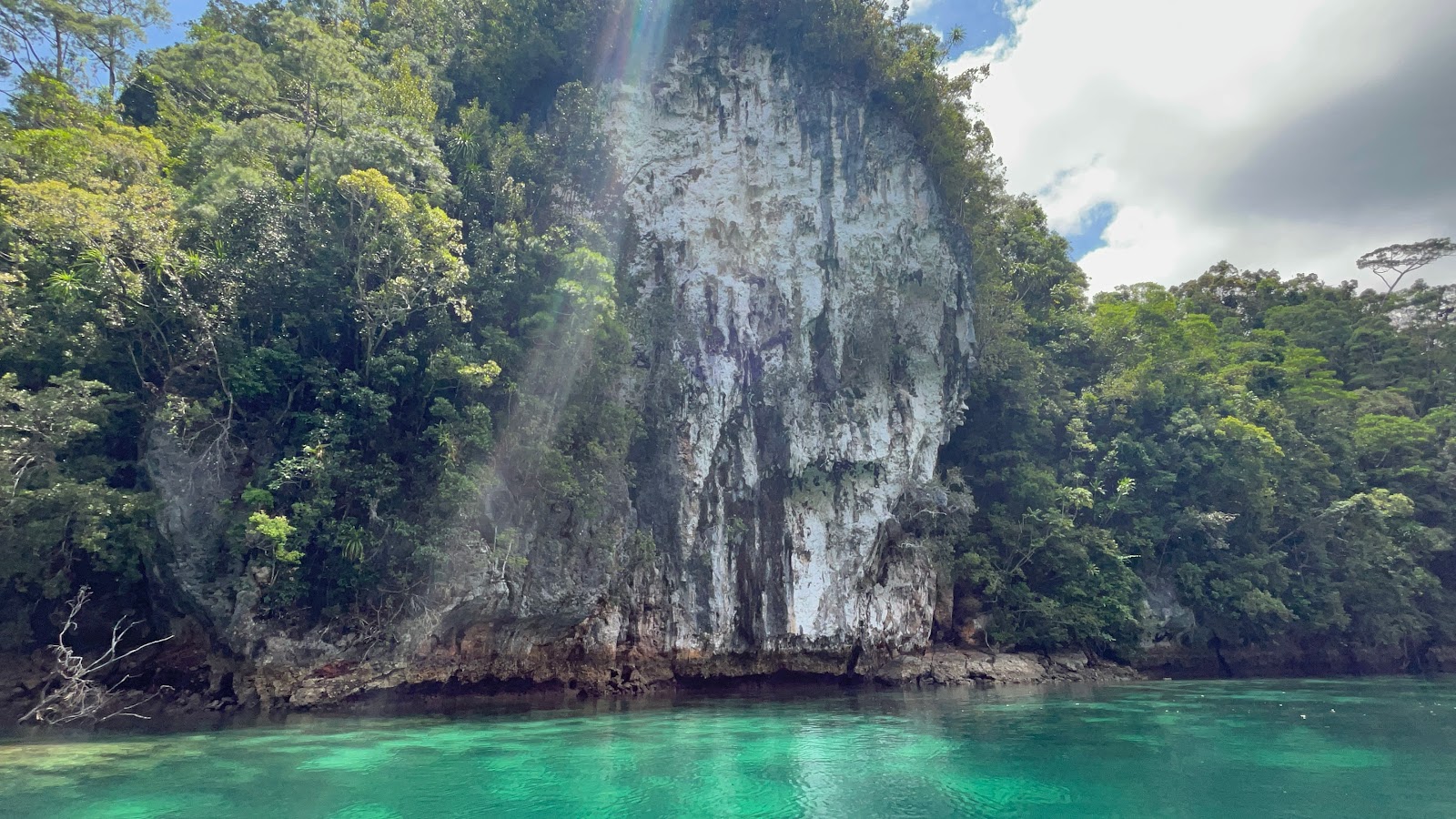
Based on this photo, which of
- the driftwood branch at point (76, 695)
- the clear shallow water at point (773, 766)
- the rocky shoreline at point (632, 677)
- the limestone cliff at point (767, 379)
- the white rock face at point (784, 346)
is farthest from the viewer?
the white rock face at point (784, 346)

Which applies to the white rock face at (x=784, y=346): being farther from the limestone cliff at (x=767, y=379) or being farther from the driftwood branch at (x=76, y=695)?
the driftwood branch at (x=76, y=695)

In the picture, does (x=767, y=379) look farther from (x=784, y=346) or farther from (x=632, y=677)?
(x=632, y=677)

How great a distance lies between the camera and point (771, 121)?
19281 millimetres

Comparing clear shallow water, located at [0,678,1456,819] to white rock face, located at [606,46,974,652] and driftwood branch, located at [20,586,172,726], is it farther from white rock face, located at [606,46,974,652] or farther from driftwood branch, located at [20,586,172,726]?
white rock face, located at [606,46,974,652]

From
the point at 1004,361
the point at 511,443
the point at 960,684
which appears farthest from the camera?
the point at 1004,361

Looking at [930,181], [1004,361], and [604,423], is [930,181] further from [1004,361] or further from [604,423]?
[604,423]

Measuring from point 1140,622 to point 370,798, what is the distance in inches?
812

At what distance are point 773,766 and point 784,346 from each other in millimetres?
11354

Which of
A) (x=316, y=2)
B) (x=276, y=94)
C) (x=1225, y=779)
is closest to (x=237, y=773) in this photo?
(x=1225, y=779)

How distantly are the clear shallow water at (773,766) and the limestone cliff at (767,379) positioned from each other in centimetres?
360

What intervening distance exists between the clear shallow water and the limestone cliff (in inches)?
142

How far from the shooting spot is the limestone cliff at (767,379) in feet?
55.0

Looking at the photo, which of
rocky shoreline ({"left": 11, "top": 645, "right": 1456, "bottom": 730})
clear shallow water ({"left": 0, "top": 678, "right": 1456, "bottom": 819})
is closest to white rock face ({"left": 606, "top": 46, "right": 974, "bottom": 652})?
rocky shoreline ({"left": 11, "top": 645, "right": 1456, "bottom": 730})

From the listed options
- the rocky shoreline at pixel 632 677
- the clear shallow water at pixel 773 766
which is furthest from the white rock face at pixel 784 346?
the clear shallow water at pixel 773 766
